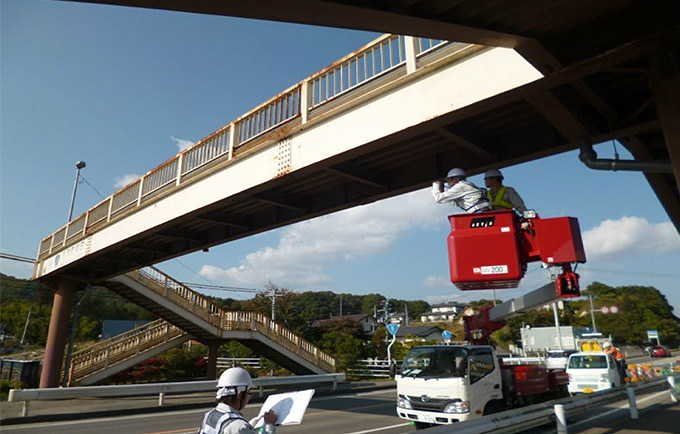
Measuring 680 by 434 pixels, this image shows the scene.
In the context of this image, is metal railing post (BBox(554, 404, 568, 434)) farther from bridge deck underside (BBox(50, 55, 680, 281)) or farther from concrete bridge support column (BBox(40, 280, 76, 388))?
concrete bridge support column (BBox(40, 280, 76, 388))

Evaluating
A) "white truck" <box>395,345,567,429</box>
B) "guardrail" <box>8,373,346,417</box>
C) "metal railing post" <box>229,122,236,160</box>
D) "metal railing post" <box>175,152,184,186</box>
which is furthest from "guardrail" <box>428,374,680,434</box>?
"guardrail" <box>8,373,346,417</box>

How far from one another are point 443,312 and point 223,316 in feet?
373

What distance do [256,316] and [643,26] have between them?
21.7 meters

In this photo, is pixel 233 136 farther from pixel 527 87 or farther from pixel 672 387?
pixel 672 387

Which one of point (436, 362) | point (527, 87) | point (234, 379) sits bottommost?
point (436, 362)

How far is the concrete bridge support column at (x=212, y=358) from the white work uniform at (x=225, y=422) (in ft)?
74.6

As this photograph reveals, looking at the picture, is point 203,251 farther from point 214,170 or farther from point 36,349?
point 36,349

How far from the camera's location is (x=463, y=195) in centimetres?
596

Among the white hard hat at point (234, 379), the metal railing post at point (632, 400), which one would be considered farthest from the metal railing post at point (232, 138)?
the metal railing post at point (632, 400)

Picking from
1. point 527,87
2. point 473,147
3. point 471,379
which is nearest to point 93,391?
point 471,379

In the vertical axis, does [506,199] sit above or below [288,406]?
above

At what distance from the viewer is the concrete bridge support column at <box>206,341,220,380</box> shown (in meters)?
24.1

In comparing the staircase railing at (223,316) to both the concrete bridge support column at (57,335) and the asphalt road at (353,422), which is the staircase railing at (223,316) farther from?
the asphalt road at (353,422)

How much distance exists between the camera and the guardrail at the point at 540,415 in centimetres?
512
